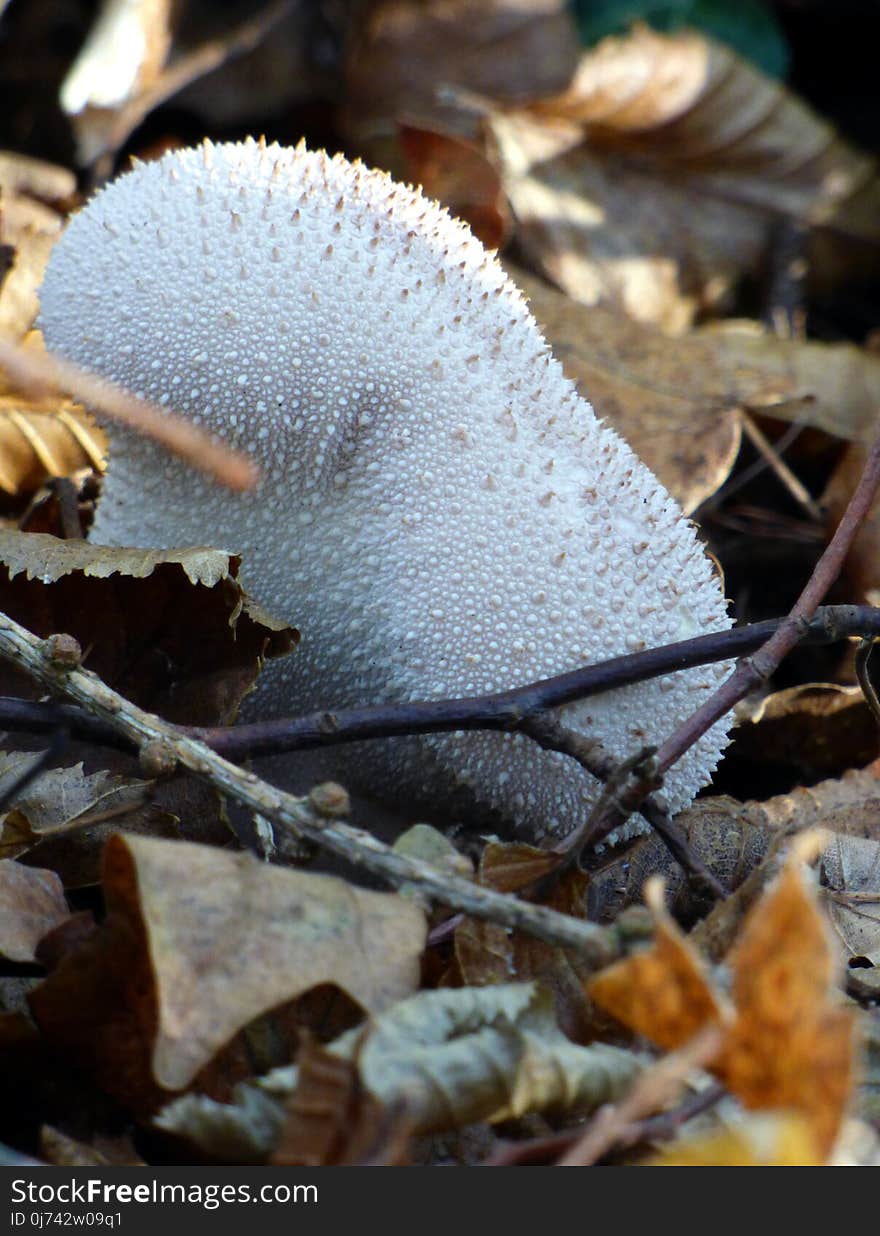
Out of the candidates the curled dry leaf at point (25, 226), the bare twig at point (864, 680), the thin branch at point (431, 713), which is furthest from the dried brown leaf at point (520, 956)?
the curled dry leaf at point (25, 226)

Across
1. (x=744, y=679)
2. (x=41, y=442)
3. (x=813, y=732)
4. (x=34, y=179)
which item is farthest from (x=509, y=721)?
(x=34, y=179)

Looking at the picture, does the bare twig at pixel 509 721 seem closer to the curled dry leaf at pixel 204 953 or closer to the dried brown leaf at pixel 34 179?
the curled dry leaf at pixel 204 953

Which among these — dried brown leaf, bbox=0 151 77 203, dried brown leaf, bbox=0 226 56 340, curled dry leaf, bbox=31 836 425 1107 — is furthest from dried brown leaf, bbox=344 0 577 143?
curled dry leaf, bbox=31 836 425 1107

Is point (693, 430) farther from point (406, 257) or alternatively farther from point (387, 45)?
point (387, 45)

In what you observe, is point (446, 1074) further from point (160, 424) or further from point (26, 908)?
point (160, 424)

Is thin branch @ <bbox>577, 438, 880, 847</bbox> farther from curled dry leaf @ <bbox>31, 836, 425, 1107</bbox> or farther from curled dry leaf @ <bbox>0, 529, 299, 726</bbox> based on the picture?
curled dry leaf @ <bbox>0, 529, 299, 726</bbox>
